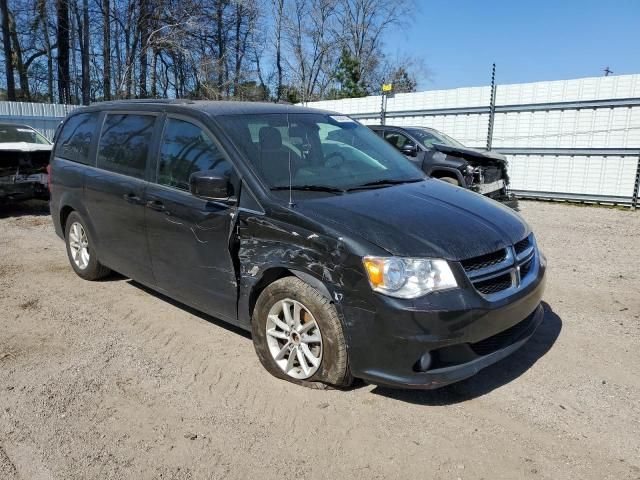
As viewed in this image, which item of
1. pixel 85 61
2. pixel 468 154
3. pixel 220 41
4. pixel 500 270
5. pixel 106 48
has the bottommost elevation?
pixel 500 270

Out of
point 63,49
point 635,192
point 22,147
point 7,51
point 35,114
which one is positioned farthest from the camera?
point 63,49

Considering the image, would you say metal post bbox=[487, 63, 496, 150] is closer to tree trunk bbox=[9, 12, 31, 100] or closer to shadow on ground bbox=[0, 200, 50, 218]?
shadow on ground bbox=[0, 200, 50, 218]

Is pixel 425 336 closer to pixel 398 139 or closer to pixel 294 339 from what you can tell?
pixel 294 339

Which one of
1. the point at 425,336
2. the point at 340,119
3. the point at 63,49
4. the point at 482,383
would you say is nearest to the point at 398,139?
the point at 340,119

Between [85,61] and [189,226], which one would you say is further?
[85,61]

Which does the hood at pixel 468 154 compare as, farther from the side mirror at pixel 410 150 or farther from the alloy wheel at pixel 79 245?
the alloy wheel at pixel 79 245

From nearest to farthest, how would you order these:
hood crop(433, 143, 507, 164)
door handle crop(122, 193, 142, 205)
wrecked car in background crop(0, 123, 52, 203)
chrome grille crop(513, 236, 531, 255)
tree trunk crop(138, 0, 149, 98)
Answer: chrome grille crop(513, 236, 531, 255) < door handle crop(122, 193, 142, 205) < wrecked car in background crop(0, 123, 52, 203) < hood crop(433, 143, 507, 164) < tree trunk crop(138, 0, 149, 98)

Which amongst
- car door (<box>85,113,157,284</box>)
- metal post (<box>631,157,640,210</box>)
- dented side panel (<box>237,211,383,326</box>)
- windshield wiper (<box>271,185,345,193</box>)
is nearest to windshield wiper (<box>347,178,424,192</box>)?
windshield wiper (<box>271,185,345,193</box>)

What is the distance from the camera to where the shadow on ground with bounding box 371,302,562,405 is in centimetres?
333

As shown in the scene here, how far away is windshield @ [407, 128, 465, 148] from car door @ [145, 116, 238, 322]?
24.7 ft

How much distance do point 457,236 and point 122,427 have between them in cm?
227

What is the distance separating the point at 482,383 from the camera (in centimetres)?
349

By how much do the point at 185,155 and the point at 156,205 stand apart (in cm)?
48

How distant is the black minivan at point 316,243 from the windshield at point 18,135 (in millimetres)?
6774
